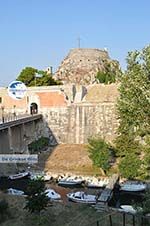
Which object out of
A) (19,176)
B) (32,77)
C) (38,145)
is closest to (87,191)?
(19,176)

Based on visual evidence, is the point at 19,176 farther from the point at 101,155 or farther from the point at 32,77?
the point at 32,77

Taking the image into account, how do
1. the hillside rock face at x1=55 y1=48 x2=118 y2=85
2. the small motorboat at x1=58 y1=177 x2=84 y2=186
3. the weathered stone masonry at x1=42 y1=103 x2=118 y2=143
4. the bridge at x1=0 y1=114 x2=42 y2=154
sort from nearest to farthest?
the small motorboat at x1=58 y1=177 x2=84 y2=186 → the bridge at x1=0 y1=114 x2=42 y2=154 → the weathered stone masonry at x1=42 y1=103 x2=118 y2=143 → the hillside rock face at x1=55 y1=48 x2=118 y2=85

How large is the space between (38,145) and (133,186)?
12.6 metres

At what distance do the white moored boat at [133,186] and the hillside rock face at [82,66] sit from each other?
33.4m

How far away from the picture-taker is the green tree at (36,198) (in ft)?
49.3

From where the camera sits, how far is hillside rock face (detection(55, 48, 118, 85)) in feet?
193

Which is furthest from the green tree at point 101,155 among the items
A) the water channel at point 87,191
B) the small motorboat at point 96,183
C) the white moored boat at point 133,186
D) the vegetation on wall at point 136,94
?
the vegetation on wall at point 136,94

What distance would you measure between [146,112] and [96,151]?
16.2 meters

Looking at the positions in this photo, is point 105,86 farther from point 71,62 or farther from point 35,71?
point 71,62

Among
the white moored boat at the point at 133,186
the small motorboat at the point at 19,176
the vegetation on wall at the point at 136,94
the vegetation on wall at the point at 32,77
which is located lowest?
the white moored boat at the point at 133,186

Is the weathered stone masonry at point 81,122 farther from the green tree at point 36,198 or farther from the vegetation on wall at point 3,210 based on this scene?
the green tree at point 36,198

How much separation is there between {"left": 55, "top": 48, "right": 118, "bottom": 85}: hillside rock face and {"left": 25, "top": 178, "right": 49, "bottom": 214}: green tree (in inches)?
1653

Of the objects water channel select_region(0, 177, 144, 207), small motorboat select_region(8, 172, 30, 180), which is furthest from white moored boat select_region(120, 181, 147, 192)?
small motorboat select_region(8, 172, 30, 180)

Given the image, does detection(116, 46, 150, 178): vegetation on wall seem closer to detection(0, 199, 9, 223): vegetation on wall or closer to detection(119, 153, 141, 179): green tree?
detection(0, 199, 9, 223): vegetation on wall
